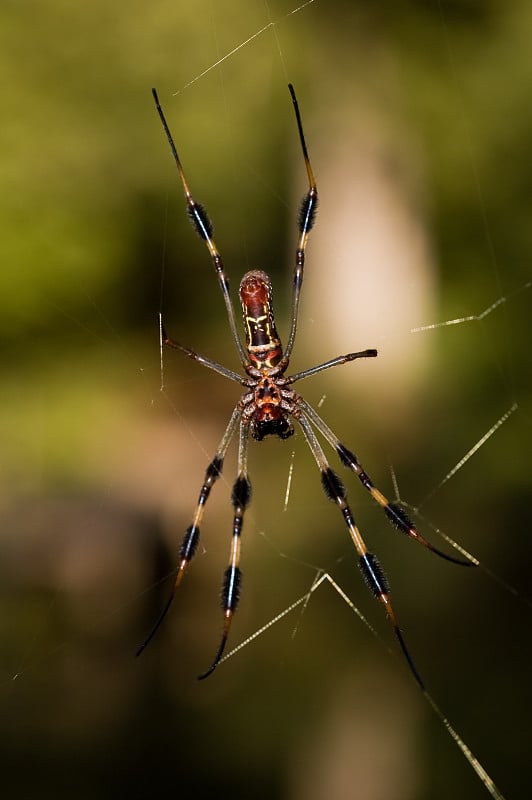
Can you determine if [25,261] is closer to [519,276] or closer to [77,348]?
[77,348]

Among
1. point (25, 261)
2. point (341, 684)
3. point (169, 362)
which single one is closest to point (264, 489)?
point (169, 362)

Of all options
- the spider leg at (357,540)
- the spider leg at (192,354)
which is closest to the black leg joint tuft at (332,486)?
the spider leg at (357,540)

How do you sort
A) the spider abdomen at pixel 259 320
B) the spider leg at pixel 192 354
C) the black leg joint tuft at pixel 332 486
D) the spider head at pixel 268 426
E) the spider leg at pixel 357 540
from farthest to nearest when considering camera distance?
1. the spider head at pixel 268 426
2. the black leg joint tuft at pixel 332 486
3. the spider abdomen at pixel 259 320
4. the spider leg at pixel 192 354
5. the spider leg at pixel 357 540

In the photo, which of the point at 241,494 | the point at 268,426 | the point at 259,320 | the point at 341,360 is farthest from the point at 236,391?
the point at 341,360

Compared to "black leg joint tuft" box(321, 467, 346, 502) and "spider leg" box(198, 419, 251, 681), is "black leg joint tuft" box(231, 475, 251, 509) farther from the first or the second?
"black leg joint tuft" box(321, 467, 346, 502)

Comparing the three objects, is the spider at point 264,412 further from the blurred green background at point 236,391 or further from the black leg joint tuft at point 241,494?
the blurred green background at point 236,391

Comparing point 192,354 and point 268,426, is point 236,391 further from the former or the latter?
point 192,354

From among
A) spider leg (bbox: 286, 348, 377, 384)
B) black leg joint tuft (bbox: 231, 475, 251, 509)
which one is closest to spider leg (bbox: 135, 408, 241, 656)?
black leg joint tuft (bbox: 231, 475, 251, 509)
